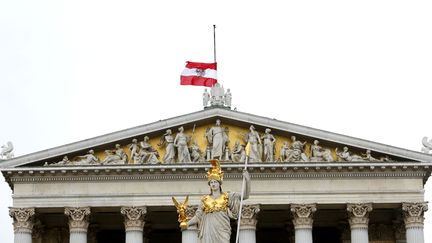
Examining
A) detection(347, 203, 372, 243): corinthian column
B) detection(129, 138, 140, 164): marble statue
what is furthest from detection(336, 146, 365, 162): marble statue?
detection(129, 138, 140, 164): marble statue

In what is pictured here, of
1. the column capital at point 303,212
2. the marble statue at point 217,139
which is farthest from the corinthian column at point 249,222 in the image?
the marble statue at point 217,139

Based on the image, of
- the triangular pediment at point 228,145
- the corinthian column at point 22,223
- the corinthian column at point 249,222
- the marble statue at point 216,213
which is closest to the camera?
the marble statue at point 216,213

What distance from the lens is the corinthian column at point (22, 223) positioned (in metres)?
50.1

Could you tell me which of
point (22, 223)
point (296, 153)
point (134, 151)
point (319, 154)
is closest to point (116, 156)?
point (134, 151)

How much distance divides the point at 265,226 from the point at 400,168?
27.2 feet

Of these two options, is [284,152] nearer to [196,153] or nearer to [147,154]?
[196,153]

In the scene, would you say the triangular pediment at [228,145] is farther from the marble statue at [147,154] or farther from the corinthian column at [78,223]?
the corinthian column at [78,223]

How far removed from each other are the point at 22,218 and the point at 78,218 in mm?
2481

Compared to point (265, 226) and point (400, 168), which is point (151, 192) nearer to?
point (265, 226)

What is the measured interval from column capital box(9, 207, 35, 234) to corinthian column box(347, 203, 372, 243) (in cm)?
1418

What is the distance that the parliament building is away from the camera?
165 ft

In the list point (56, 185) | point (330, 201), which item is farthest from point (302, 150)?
point (56, 185)

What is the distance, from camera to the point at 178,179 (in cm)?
5069

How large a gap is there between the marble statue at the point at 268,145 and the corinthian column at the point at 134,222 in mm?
5911
